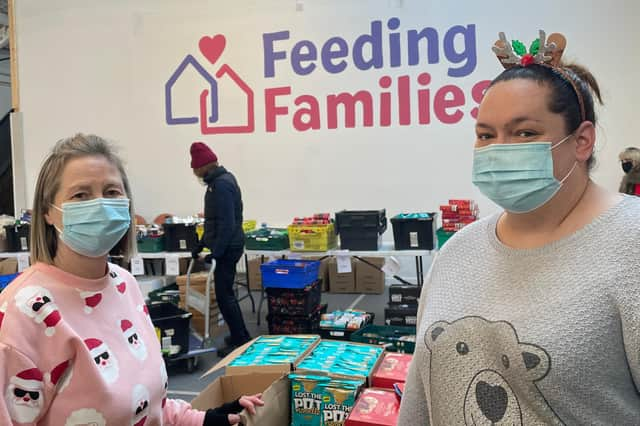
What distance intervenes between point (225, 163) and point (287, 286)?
3.10m

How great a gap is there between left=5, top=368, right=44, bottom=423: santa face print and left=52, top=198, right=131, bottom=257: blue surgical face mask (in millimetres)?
368

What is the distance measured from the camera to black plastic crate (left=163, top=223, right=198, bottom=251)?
5.33 metres

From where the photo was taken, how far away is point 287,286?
4793mm

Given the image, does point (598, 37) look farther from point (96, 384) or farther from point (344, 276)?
point (96, 384)

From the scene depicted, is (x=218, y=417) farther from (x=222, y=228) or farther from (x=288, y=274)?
(x=288, y=274)

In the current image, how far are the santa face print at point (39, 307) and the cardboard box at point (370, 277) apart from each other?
18.0 feet

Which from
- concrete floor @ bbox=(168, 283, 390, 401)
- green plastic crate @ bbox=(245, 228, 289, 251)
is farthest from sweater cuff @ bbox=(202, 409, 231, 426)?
green plastic crate @ bbox=(245, 228, 289, 251)

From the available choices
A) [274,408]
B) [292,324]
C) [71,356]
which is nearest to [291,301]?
[292,324]

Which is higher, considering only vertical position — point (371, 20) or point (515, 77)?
point (371, 20)

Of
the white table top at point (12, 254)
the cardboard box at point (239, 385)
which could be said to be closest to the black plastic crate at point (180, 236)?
the white table top at point (12, 254)

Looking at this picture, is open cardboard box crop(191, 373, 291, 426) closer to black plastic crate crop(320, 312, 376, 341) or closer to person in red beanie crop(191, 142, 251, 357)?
black plastic crate crop(320, 312, 376, 341)

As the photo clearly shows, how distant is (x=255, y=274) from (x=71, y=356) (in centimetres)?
570

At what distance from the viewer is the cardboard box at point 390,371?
2127 mm

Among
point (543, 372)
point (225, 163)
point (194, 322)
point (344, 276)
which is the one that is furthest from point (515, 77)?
point (225, 163)
